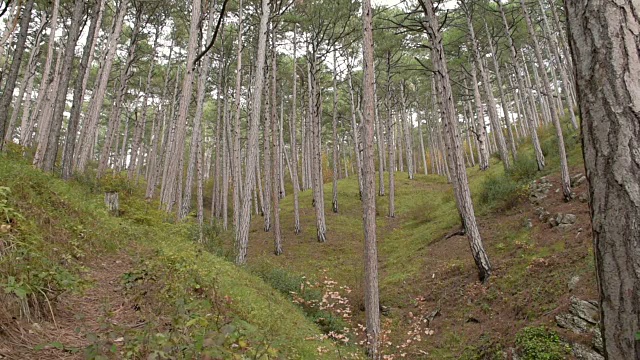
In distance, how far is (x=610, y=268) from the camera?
1.35 m

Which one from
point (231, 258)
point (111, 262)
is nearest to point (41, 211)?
point (111, 262)

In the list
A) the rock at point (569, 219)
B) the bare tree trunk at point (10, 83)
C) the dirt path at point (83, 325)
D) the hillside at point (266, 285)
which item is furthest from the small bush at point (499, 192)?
the bare tree trunk at point (10, 83)

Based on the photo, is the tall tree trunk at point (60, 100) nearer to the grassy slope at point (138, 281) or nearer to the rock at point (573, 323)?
the grassy slope at point (138, 281)

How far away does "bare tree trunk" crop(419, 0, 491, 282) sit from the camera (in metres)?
8.72

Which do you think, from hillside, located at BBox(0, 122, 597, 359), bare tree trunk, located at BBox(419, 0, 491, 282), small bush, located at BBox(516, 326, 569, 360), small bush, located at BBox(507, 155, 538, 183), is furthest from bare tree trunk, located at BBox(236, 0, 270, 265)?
small bush, located at BBox(507, 155, 538, 183)

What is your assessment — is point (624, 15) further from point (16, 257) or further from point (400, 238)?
point (400, 238)

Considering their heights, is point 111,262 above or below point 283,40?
below

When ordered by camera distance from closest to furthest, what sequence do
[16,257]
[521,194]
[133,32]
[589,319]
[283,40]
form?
[16,257], [589,319], [521,194], [133,32], [283,40]

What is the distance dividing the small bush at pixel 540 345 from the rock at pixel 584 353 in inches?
4.2

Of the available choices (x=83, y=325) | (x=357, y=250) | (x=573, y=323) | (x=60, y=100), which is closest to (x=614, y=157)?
(x=83, y=325)

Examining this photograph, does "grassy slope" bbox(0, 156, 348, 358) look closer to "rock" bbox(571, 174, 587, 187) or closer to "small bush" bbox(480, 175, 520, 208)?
"small bush" bbox(480, 175, 520, 208)

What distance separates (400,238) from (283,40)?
1288 cm

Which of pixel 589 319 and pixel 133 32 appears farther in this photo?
pixel 133 32

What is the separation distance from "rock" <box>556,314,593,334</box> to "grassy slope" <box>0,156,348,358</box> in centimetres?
367
